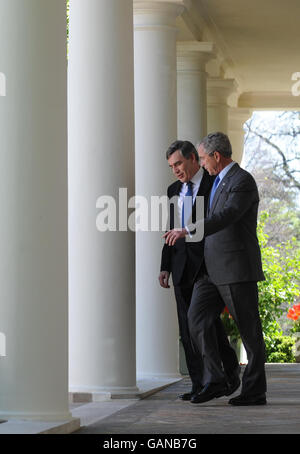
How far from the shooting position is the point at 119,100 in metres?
18.0

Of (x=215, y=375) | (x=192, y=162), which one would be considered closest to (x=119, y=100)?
(x=192, y=162)

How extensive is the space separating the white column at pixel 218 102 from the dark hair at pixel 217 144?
20181 mm

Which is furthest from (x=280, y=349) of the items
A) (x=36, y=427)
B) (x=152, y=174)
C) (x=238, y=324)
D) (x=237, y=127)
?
(x=36, y=427)

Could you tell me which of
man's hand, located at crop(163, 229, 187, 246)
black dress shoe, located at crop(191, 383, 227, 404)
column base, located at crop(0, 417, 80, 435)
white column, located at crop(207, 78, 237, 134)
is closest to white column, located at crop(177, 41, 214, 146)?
white column, located at crop(207, 78, 237, 134)

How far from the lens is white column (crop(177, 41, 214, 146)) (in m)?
30.5

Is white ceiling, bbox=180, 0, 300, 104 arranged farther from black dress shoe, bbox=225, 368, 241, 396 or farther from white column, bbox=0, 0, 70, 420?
white column, bbox=0, 0, 70, 420

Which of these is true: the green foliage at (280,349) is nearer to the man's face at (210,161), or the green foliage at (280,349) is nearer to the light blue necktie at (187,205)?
the light blue necktie at (187,205)

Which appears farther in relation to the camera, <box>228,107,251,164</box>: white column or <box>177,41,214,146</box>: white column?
<box>228,107,251,164</box>: white column

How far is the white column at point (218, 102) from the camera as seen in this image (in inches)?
1447

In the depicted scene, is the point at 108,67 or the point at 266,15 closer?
the point at 108,67

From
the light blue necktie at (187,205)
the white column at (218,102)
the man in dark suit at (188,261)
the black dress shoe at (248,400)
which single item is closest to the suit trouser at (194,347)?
the man in dark suit at (188,261)

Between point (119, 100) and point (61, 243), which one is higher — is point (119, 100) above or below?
above
